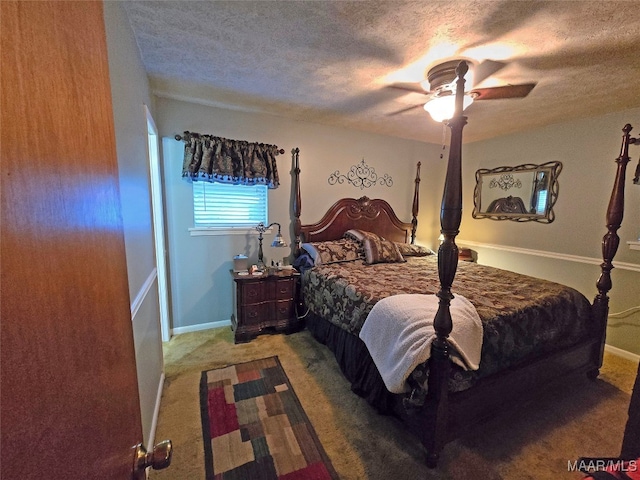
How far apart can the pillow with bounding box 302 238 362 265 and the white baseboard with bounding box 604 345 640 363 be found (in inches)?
106

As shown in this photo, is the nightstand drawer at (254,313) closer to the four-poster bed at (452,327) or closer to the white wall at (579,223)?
the four-poster bed at (452,327)

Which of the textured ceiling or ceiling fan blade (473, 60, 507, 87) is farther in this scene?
ceiling fan blade (473, 60, 507, 87)

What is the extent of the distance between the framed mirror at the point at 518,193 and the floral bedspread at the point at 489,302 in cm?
117

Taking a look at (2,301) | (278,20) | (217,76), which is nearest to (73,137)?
(2,301)

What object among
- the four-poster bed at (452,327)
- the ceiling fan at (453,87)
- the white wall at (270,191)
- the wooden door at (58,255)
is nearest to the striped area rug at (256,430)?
the four-poster bed at (452,327)

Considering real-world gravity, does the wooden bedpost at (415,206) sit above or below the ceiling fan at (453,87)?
below

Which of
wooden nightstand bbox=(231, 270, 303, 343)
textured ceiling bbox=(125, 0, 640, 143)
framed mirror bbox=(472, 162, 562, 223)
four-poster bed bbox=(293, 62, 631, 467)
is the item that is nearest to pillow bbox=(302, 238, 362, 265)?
four-poster bed bbox=(293, 62, 631, 467)

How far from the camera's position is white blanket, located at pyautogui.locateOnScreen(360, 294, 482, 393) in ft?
4.89

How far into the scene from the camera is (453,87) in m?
2.02

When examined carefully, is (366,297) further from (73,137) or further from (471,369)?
(73,137)

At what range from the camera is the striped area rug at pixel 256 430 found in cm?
147

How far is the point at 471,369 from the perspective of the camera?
1.50m

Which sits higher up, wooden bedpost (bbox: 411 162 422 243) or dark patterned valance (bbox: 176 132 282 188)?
dark patterned valance (bbox: 176 132 282 188)

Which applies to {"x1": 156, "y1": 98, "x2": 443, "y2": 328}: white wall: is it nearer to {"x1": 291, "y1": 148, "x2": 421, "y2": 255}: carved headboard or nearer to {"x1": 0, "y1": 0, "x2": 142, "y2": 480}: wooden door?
{"x1": 291, "y1": 148, "x2": 421, "y2": 255}: carved headboard
